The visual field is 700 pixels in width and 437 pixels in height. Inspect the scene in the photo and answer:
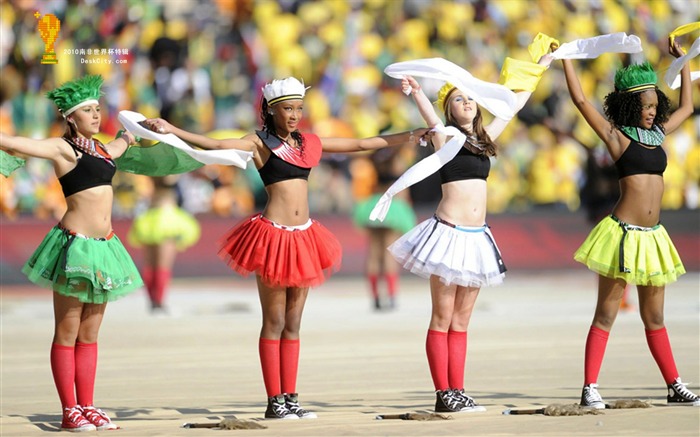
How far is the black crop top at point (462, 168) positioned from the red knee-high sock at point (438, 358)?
0.92 metres

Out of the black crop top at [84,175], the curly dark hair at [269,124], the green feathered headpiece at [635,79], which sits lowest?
the black crop top at [84,175]

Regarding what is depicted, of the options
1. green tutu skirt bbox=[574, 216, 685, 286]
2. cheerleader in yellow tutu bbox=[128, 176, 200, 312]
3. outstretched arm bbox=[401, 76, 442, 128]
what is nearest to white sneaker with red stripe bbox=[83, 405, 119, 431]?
outstretched arm bbox=[401, 76, 442, 128]

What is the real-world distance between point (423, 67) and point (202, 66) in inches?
460

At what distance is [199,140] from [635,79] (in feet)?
8.63

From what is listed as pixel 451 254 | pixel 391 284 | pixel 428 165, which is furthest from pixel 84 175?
pixel 391 284

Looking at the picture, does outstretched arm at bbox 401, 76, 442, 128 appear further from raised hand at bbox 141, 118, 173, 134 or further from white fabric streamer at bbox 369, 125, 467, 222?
raised hand at bbox 141, 118, 173, 134

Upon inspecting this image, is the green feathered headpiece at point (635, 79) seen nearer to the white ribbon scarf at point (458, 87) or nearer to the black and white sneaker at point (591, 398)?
the white ribbon scarf at point (458, 87)

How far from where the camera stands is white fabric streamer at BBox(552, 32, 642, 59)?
7.71 meters

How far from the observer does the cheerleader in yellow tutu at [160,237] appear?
14336mm

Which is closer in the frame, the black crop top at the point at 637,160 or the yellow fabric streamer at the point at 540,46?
the black crop top at the point at 637,160

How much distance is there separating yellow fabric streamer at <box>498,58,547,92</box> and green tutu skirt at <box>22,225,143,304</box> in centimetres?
261

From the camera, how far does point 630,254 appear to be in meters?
7.21

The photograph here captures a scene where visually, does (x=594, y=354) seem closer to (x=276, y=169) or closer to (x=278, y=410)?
(x=278, y=410)

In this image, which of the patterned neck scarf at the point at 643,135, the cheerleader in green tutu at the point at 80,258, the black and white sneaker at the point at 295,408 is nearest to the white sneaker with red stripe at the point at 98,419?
the cheerleader in green tutu at the point at 80,258
